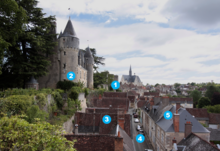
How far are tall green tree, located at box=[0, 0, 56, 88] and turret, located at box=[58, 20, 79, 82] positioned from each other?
4.54 metres

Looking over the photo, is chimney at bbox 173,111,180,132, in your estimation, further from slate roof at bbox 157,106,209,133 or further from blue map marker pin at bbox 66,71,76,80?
blue map marker pin at bbox 66,71,76,80

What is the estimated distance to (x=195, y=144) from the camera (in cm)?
1352

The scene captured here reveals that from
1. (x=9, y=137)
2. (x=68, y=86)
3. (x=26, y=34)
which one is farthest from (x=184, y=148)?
(x=26, y=34)

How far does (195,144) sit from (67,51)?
23217 millimetres

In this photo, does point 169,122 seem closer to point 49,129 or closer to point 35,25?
point 49,129

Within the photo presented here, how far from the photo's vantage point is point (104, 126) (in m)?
16.9

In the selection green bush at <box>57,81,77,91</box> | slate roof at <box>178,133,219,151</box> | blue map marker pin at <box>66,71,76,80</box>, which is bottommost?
slate roof at <box>178,133,219,151</box>

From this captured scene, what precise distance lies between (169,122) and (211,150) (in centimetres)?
660

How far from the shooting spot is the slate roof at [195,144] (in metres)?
12.2

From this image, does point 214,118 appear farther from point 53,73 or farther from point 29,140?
point 29,140


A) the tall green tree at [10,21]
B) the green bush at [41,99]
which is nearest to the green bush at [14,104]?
the green bush at [41,99]

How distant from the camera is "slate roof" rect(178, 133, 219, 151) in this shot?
1218 centimetres

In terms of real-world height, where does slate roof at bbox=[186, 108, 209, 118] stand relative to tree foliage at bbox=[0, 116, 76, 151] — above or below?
below

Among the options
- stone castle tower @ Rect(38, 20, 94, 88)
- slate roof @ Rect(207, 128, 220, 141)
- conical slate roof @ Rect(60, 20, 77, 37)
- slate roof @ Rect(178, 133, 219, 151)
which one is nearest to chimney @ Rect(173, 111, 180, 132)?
slate roof @ Rect(178, 133, 219, 151)
